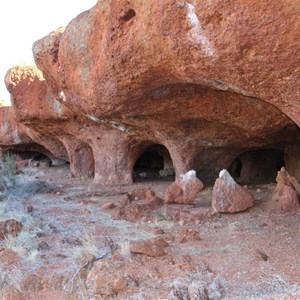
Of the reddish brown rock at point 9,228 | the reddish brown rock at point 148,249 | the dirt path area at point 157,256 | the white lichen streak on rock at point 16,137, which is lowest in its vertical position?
the dirt path area at point 157,256

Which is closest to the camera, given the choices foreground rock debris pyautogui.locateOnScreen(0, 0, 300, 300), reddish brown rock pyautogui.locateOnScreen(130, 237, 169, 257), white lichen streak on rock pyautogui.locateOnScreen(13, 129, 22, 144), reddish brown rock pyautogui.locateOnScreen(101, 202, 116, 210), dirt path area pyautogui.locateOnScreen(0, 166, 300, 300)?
dirt path area pyautogui.locateOnScreen(0, 166, 300, 300)

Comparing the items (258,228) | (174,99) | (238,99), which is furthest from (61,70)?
(258,228)

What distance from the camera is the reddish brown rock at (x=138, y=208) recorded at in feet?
19.7

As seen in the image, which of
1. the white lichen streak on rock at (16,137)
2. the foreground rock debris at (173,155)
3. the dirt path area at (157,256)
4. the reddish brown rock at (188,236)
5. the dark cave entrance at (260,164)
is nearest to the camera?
the dirt path area at (157,256)

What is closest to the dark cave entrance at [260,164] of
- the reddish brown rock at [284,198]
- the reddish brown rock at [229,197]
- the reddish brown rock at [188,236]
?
the reddish brown rock at [284,198]

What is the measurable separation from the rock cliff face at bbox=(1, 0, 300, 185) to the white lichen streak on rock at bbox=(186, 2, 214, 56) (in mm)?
15

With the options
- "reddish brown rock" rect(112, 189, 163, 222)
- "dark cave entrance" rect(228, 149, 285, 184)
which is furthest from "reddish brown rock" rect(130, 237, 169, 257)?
"dark cave entrance" rect(228, 149, 285, 184)

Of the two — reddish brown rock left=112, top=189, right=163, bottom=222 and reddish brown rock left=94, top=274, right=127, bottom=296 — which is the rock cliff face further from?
reddish brown rock left=94, top=274, right=127, bottom=296

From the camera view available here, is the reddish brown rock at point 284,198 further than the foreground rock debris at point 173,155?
Yes

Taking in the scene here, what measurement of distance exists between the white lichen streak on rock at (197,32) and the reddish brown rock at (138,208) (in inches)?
97.9

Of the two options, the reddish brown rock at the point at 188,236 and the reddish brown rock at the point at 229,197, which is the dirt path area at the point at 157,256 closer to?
the reddish brown rock at the point at 188,236

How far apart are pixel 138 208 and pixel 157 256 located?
2.00m

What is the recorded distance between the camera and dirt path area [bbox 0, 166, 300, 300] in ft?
11.5

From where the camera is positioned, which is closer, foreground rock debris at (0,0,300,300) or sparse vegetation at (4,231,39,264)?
foreground rock debris at (0,0,300,300)
